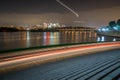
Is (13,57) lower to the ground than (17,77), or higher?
higher

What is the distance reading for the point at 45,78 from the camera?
822cm

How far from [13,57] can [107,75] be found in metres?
5.75

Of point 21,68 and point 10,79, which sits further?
point 21,68

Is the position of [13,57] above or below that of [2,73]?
above

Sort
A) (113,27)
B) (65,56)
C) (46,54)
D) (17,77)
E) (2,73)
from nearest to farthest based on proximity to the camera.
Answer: (17,77), (2,73), (46,54), (65,56), (113,27)

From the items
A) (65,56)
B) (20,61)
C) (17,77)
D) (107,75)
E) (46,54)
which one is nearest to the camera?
(107,75)

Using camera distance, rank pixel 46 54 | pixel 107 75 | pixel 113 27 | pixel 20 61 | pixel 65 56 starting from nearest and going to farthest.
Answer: pixel 107 75, pixel 20 61, pixel 46 54, pixel 65 56, pixel 113 27

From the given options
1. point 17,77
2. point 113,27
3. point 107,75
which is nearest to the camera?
point 107,75

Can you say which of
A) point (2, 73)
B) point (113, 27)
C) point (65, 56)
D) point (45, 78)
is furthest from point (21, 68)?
point (113, 27)

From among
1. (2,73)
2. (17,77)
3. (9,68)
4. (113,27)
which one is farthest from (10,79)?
(113,27)

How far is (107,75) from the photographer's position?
8.10 metres

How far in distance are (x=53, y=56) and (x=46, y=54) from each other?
2.31ft

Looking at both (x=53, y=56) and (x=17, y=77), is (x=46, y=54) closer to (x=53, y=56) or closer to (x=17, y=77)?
(x=53, y=56)

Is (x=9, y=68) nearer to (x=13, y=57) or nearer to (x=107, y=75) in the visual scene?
(x=13, y=57)
